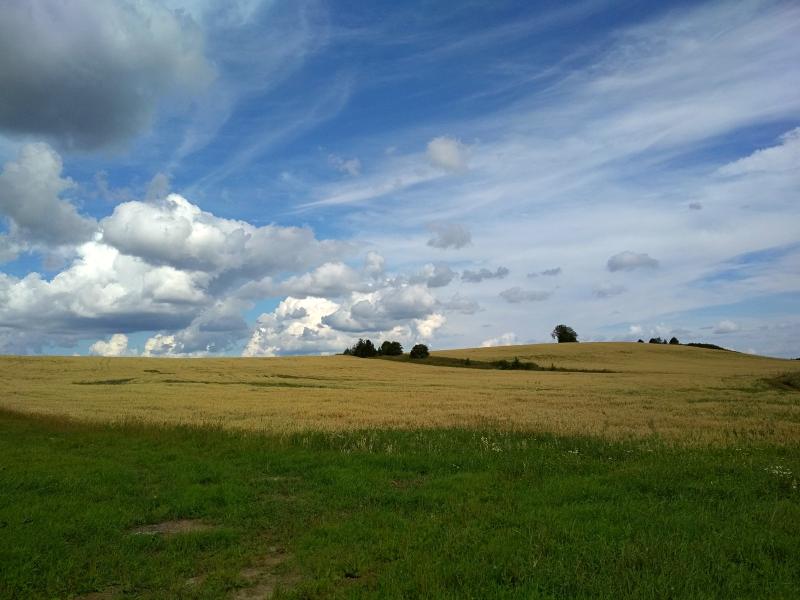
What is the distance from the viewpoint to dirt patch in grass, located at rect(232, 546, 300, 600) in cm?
720

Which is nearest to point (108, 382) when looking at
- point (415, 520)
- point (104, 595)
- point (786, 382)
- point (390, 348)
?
point (415, 520)

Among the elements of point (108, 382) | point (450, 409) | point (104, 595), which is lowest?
point (104, 595)

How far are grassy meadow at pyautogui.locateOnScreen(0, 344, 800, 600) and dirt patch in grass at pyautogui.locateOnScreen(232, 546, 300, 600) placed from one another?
3 cm

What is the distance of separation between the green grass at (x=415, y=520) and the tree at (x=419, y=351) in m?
91.2


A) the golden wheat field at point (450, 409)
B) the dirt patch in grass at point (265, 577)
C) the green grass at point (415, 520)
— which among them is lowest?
the dirt patch in grass at point (265, 577)

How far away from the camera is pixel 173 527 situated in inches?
398

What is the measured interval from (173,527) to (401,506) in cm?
402

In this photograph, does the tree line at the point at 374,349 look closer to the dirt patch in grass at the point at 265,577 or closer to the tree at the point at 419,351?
the tree at the point at 419,351

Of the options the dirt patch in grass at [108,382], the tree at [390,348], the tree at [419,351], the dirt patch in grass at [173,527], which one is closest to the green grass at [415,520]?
the dirt patch in grass at [173,527]

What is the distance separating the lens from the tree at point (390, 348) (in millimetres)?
124500

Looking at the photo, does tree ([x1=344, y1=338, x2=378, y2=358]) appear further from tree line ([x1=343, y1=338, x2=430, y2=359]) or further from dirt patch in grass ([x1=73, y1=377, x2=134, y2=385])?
dirt patch in grass ([x1=73, y1=377, x2=134, y2=385])

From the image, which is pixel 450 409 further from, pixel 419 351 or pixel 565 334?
pixel 565 334

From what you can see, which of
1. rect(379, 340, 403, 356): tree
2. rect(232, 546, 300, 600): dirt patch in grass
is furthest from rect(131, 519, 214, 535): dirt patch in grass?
rect(379, 340, 403, 356): tree

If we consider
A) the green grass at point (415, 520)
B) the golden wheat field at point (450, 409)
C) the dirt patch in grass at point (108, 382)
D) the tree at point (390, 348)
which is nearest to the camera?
the green grass at point (415, 520)
